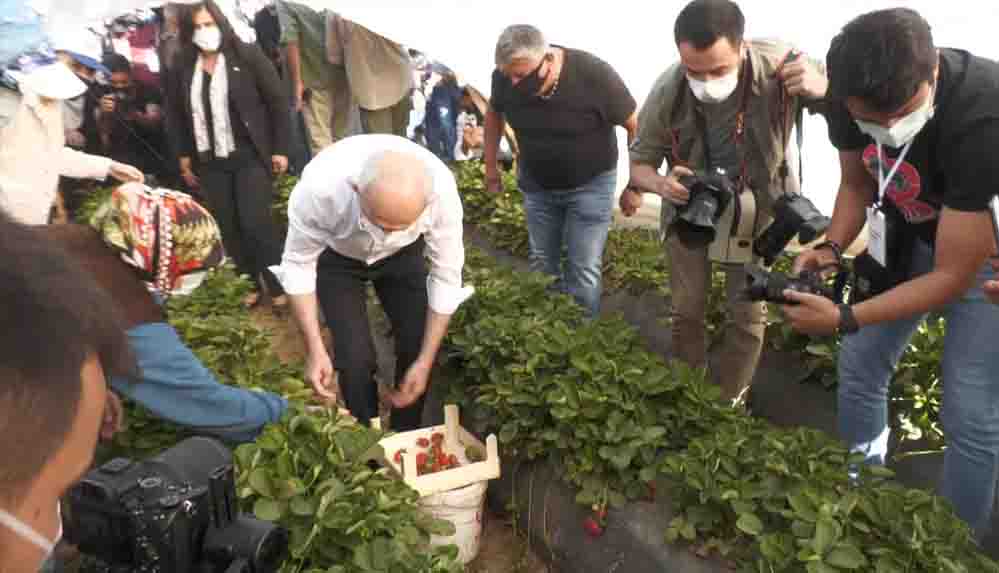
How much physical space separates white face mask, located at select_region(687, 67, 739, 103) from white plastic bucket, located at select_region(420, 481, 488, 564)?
1.70 meters

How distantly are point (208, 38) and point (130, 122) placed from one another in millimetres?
2547

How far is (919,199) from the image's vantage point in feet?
7.83

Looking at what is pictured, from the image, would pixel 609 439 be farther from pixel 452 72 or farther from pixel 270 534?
pixel 452 72

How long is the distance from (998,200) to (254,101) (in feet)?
13.6

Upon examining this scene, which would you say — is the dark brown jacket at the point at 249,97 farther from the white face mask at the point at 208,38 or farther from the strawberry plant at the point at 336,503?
the strawberry plant at the point at 336,503

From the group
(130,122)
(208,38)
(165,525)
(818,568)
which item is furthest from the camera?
(130,122)

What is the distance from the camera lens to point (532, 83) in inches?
152

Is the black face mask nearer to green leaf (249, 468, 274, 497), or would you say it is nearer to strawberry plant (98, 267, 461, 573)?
strawberry plant (98, 267, 461, 573)

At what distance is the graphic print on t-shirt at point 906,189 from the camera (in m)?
2.37

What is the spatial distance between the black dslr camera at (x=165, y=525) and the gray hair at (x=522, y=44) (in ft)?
8.79

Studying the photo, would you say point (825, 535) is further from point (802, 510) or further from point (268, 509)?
point (268, 509)

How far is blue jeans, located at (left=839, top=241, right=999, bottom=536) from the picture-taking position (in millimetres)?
2365

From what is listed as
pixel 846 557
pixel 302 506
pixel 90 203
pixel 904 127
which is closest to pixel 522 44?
pixel 904 127

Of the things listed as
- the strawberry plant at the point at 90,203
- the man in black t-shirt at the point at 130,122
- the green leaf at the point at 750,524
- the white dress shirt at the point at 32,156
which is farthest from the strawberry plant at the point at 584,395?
the man in black t-shirt at the point at 130,122
